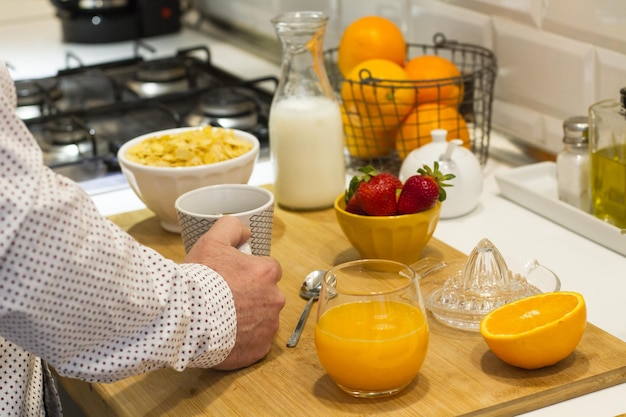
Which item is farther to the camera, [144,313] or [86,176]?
[86,176]

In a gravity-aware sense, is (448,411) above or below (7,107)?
below

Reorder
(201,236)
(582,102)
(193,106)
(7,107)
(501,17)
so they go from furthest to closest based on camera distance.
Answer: (193,106) < (501,17) < (582,102) < (201,236) < (7,107)

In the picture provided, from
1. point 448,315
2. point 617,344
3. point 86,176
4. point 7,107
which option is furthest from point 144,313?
point 86,176

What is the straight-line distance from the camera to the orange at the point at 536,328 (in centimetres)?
90

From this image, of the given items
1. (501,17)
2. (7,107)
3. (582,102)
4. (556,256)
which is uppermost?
(7,107)

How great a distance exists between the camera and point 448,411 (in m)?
0.87

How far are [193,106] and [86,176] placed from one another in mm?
391

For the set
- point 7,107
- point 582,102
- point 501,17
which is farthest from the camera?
point 501,17

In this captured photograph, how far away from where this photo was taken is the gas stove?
5.48 feet

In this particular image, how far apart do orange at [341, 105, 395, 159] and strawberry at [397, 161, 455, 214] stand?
1.14ft

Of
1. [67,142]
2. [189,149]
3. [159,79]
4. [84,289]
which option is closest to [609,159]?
[189,149]

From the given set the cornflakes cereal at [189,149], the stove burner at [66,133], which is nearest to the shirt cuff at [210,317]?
the cornflakes cereal at [189,149]

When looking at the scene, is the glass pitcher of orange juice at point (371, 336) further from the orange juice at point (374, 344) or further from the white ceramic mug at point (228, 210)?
the white ceramic mug at point (228, 210)

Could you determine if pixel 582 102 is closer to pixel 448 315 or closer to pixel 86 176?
pixel 448 315
